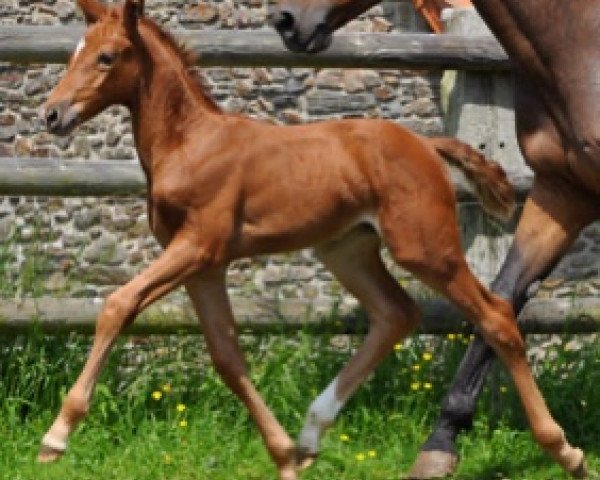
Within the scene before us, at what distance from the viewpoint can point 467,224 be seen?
7258 mm

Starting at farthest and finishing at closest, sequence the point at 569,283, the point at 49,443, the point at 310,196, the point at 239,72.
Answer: the point at 239,72
the point at 569,283
the point at 310,196
the point at 49,443

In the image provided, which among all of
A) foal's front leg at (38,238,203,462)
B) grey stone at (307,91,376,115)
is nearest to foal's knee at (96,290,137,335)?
foal's front leg at (38,238,203,462)

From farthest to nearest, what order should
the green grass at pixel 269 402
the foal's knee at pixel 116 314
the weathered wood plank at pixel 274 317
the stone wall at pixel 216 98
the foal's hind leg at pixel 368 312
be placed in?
1. the stone wall at pixel 216 98
2. the weathered wood plank at pixel 274 317
3. the green grass at pixel 269 402
4. the foal's hind leg at pixel 368 312
5. the foal's knee at pixel 116 314

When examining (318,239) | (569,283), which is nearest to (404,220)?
(318,239)

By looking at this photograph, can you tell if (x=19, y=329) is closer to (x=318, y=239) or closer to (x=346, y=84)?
(x=318, y=239)

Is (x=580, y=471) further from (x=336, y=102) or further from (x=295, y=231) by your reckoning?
(x=336, y=102)

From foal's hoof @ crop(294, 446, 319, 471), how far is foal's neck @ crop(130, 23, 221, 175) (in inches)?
43.1

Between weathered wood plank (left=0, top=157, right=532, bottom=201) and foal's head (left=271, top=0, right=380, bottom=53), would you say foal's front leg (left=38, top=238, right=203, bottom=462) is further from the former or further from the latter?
weathered wood plank (left=0, top=157, right=532, bottom=201)

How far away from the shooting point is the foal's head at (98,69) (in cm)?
596

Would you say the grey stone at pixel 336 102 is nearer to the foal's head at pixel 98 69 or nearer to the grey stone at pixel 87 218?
the grey stone at pixel 87 218

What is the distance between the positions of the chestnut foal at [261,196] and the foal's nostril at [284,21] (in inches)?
14.5

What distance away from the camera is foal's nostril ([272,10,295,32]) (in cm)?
611

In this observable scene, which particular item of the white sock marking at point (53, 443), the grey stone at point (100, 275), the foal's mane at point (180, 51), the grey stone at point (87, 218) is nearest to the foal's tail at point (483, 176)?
the foal's mane at point (180, 51)

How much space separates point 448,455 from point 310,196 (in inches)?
44.7
